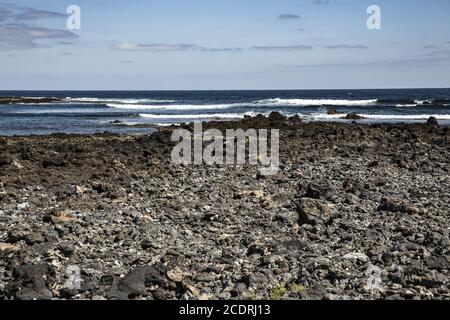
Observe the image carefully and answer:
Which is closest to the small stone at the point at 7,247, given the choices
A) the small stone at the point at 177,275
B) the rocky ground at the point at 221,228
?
the rocky ground at the point at 221,228

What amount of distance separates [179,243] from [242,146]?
992 cm

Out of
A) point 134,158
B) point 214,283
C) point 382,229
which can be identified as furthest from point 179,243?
point 134,158

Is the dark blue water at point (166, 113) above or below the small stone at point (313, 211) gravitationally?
above

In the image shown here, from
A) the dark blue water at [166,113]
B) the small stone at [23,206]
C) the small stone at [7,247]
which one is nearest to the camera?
the small stone at [7,247]

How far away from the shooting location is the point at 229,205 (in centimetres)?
1137

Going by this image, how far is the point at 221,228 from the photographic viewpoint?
971cm

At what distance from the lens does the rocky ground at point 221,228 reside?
727cm

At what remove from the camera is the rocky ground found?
7266mm

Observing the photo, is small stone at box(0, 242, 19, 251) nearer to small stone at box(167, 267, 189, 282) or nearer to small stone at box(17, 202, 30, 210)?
small stone at box(17, 202, 30, 210)

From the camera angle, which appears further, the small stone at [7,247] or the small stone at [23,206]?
the small stone at [23,206]

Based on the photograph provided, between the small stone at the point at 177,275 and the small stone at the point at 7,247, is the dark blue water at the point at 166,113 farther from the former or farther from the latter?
the small stone at the point at 177,275

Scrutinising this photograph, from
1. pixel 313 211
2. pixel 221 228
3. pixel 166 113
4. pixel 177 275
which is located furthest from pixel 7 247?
pixel 166 113
